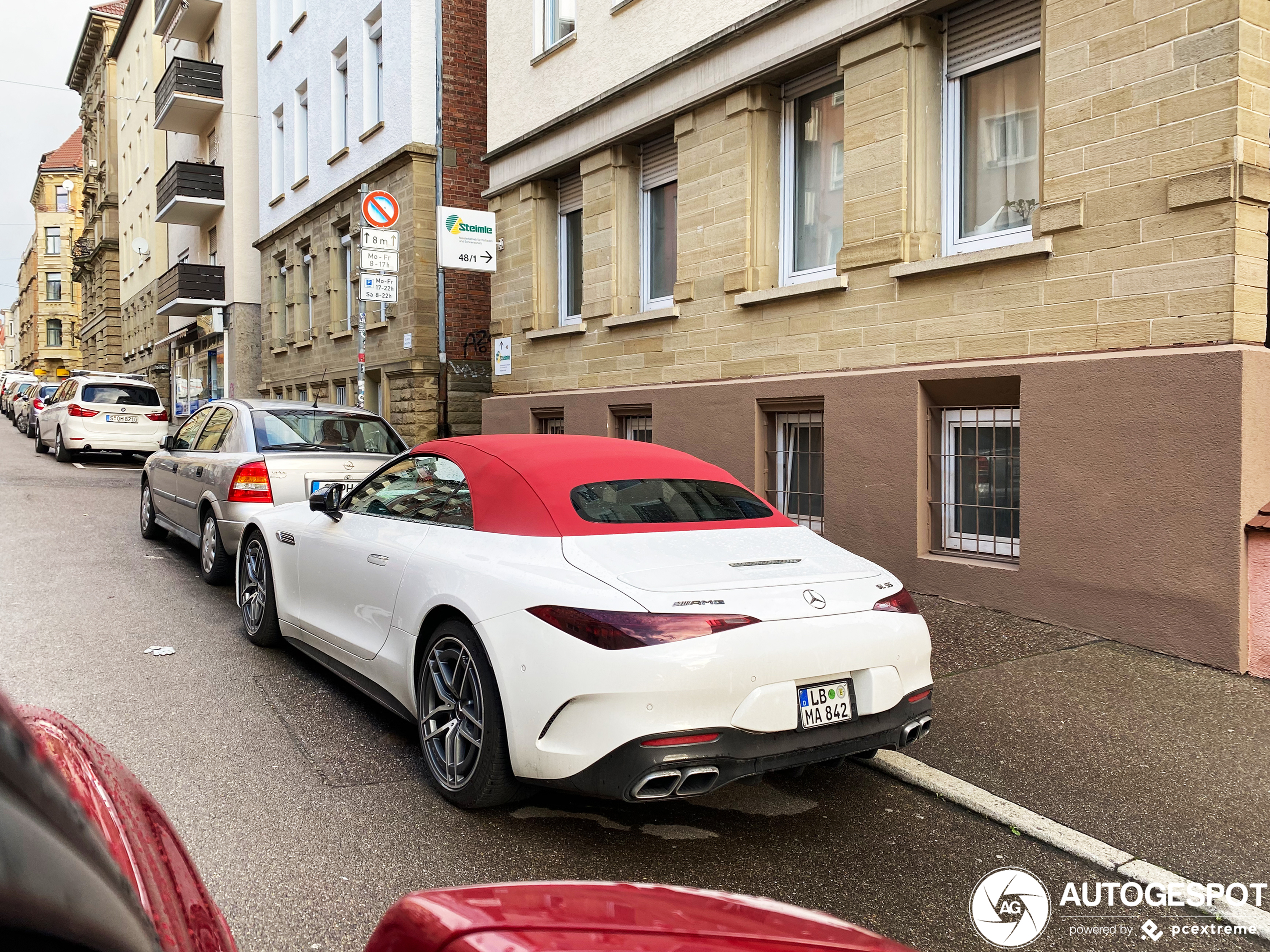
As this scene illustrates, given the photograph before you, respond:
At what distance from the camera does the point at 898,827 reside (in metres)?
3.94

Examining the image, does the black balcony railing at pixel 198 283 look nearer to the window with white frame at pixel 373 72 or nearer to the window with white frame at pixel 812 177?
the window with white frame at pixel 373 72

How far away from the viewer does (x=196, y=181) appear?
99.5 ft

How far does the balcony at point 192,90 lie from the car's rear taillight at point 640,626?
1230 inches

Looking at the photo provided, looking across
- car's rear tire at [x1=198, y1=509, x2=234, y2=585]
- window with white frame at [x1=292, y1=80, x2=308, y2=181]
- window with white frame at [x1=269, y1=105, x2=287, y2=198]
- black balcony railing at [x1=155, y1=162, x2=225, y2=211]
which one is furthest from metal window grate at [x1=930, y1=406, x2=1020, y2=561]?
black balcony railing at [x1=155, y1=162, x2=225, y2=211]

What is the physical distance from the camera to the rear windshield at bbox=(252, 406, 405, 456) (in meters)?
8.46

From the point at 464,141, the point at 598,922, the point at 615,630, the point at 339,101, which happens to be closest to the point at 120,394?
the point at 339,101

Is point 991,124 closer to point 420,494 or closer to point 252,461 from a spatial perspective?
point 420,494

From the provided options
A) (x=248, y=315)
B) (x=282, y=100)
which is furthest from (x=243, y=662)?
(x=248, y=315)

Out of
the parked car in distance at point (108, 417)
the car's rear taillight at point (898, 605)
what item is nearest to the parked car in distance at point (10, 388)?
the parked car in distance at point (108, 417)

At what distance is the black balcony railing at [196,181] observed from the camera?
3005cm

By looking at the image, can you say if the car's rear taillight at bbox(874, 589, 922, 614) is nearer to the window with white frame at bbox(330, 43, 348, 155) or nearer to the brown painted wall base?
the brown painted wall base

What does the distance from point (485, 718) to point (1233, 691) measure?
4313 millimetres

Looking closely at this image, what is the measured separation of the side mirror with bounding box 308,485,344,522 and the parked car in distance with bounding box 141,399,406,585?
5.52ft

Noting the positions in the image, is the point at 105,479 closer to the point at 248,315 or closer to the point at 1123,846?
the point at 248,315
